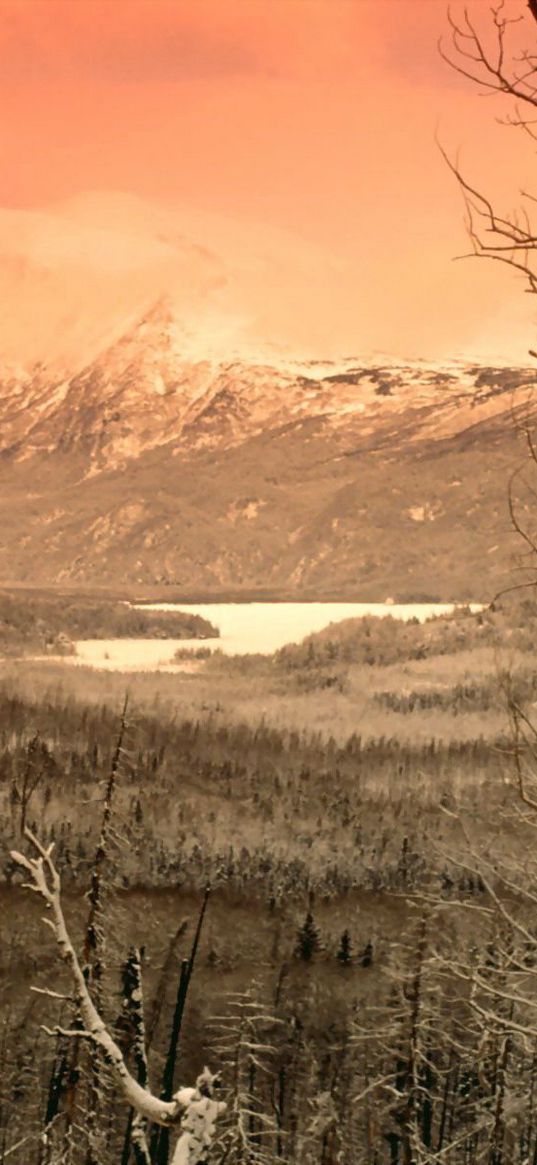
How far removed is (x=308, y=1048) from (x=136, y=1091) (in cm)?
6569

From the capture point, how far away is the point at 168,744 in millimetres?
183500

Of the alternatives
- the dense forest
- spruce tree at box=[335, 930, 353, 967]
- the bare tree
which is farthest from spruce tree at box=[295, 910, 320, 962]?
the bare tree

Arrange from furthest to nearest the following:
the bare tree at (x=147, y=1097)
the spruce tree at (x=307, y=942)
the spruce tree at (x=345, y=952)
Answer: the spruce tree at (x=307, y=942) < the spruce tree at (x=345, y=952) < the bare tree at (x=147, y=1097)

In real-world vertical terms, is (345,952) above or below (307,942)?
below

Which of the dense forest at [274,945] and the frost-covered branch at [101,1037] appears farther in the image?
the dense forest at [274,945]

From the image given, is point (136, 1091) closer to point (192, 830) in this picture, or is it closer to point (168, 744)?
point (192, 830)

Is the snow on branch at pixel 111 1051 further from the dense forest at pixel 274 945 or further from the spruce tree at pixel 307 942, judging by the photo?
the spruce tree at pixel 307 942

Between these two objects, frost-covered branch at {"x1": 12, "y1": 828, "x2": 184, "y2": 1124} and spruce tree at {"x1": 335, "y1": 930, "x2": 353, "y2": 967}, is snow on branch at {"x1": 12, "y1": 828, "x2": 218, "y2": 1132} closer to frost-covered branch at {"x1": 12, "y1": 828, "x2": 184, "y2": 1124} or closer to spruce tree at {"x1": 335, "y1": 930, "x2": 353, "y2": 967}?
frost-covered branch at {"x1": 12, "y1": 828, "x2": 184, "y2": 1124}

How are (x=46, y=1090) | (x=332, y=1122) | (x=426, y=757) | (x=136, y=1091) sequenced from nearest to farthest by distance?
(x=136, y=1091)
(x=332, y=1122)
(x=46, y=1090)
(x=426, y=757)

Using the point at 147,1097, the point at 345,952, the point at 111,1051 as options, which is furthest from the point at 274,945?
the point at 111,1051

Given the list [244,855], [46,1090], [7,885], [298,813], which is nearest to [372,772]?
[298,813]

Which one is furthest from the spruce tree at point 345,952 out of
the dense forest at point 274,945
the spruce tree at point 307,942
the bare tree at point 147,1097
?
the bare tree at point 147,1097

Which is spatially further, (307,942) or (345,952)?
(307,942)

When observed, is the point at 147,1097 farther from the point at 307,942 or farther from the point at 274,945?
the point at 274,945
